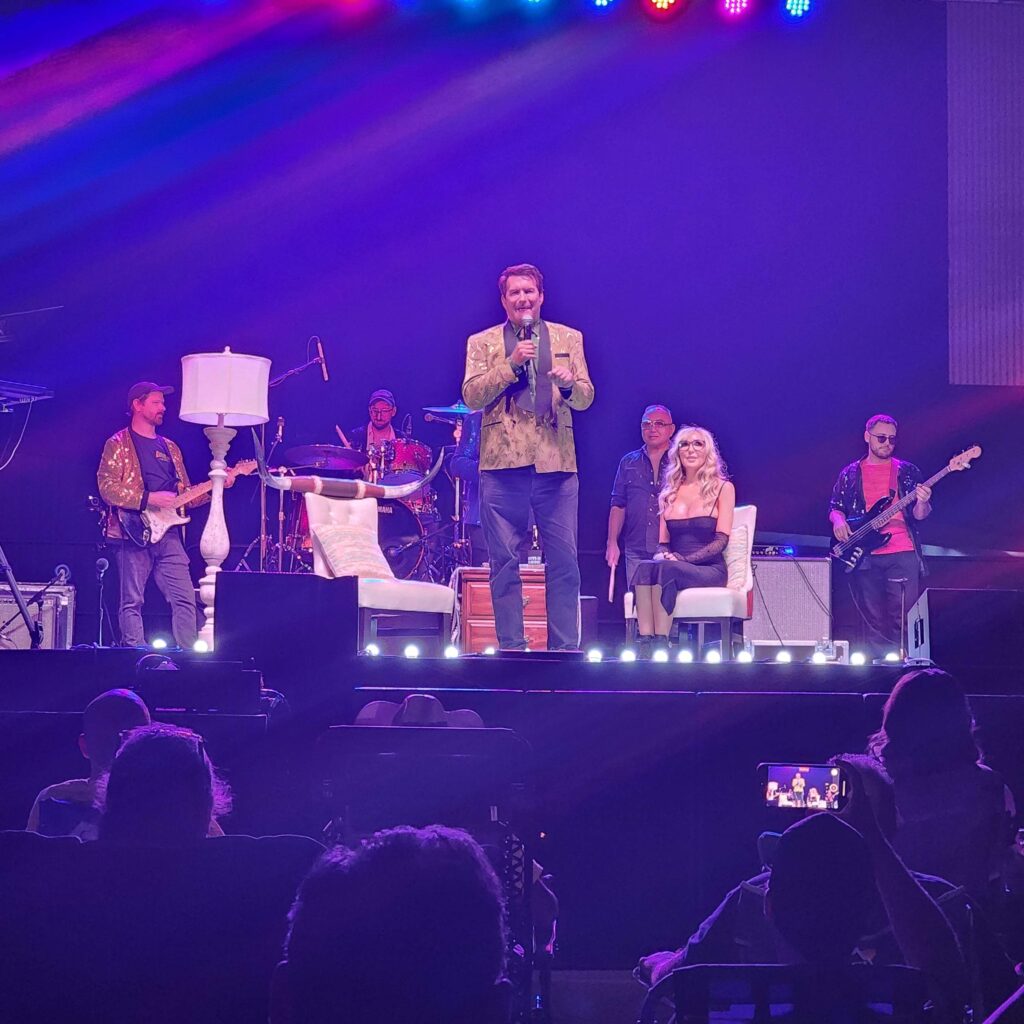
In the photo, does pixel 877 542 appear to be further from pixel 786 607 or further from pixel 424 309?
pixel 424 309

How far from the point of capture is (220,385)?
6.77m

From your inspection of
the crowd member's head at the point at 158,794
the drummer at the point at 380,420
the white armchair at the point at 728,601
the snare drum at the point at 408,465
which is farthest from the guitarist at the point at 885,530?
the crowd member's head at the point at 158,794

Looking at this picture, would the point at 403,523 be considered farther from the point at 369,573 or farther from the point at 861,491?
the point at 369,573

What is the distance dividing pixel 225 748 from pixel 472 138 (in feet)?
24.3

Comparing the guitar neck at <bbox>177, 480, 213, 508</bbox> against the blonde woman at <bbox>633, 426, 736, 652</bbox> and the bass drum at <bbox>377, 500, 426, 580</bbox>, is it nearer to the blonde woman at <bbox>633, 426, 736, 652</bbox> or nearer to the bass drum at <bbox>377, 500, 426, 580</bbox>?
the bass drum at <bbox>377, 500, 426, 580</bbox>

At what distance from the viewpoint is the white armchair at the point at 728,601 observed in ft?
21.6

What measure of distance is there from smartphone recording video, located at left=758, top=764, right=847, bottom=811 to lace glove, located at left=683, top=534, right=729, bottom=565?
9.04ft

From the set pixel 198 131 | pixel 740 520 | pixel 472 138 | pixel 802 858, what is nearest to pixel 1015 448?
pixel 740 520

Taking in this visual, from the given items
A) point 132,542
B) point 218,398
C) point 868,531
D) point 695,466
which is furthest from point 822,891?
point 132,542

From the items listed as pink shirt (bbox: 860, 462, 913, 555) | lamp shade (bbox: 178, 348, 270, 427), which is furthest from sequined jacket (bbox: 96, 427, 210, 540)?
pink shirt (bbox: 860, 462, 913, 555)

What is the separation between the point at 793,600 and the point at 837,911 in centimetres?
697

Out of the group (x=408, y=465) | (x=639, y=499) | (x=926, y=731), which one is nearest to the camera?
(x=926, y=731)

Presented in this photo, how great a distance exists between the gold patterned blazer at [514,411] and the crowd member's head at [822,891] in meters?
3.20

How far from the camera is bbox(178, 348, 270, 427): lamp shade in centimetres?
677
